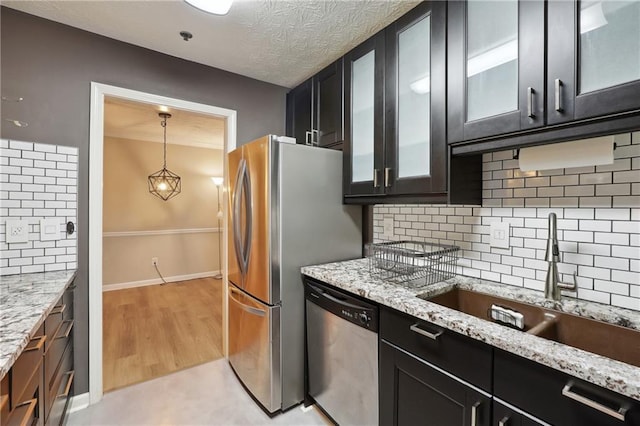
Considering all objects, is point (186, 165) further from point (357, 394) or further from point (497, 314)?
point (497, 314)

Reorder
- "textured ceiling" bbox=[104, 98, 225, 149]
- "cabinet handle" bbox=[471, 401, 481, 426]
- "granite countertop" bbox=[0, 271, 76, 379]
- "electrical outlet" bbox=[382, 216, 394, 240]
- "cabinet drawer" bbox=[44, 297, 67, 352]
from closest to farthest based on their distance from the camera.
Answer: "granite countertop" bbox=[0, 271, 76, 379] < "cabinet handle" bbox=[471, 401, 481, 426] < "cabinet drawer" bbox=[44, 297, 67, 352] < "electrical outlet" bbox=[382, 216, 394, 240] < "textured ceiling" bbox=[104, 98, 225, 149]

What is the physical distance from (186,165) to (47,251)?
3415mm

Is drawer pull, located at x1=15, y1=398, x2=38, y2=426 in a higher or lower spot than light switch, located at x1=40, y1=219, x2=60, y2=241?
lower

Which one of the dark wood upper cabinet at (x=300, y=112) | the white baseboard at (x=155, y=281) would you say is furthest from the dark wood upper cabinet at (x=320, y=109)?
the white baseboard at (x=155, y=281)

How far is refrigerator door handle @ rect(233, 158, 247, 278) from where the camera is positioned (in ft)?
6.44

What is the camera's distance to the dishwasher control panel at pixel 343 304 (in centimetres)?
139

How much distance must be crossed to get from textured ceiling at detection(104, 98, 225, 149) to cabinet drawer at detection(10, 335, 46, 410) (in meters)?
2.44

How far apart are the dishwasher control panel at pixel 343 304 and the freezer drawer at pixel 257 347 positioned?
0.24 meters

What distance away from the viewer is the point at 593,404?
73 cm

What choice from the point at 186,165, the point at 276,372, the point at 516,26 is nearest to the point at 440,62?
the point at 516,26

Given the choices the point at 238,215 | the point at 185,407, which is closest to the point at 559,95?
the point at 238,215

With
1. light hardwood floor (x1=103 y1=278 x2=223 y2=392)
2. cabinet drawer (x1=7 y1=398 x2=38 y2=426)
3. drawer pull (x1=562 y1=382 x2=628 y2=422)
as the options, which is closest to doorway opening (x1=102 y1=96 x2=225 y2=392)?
light hardwood floor (x1=103 y1=278 x2=223 y2=392)

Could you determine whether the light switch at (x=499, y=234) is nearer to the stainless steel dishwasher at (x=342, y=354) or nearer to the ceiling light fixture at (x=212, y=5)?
the stainless steel dishwasher at (x=342, y=354)

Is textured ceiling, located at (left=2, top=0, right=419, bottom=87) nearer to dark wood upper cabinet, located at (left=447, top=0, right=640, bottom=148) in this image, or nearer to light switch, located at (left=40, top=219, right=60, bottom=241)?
dark wood upper cabinet, located at (left=447, top=0, right=640, bottom=148)
